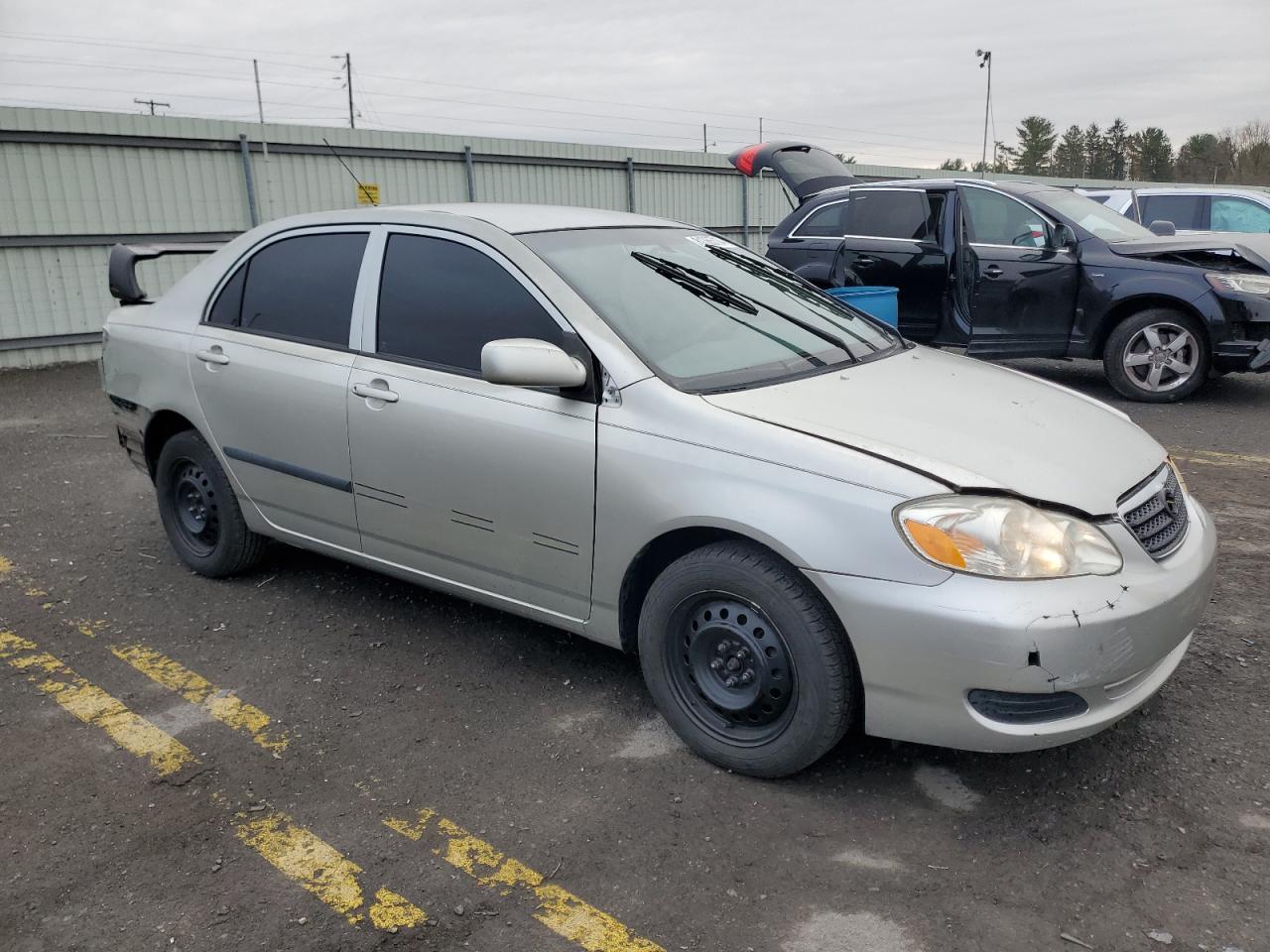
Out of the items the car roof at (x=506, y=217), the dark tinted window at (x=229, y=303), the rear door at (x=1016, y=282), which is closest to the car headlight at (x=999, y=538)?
the car roof at (x=506, y=217)

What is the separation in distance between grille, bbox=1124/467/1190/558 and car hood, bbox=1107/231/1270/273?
5.62 meters

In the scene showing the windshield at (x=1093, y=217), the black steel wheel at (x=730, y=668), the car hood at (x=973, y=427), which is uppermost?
the windshield at (x=1093, y=217)

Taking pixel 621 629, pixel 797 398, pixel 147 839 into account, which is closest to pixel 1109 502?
pixel 797 398

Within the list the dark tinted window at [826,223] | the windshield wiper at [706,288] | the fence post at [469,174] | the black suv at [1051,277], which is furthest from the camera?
the fence post at [469,174]

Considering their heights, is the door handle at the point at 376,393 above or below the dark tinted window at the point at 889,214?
below

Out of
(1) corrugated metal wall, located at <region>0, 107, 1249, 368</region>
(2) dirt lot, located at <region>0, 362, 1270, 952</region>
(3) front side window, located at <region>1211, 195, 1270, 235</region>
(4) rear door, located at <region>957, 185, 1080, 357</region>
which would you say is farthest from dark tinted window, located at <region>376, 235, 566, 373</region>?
(3) front side window, located at <region>1211, 195, 1270, 235</region>

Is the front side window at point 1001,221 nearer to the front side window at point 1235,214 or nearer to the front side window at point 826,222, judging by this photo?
the front side window at point 826,222

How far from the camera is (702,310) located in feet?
11.5

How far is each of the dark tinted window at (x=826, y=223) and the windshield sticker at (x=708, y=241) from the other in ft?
17.3

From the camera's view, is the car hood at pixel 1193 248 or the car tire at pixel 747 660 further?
Result: the car hood at pixel 1193 248

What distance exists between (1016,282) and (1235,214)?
16.5 feet

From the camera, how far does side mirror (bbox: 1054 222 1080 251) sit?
26.9ft

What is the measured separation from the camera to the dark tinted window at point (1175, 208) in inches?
453

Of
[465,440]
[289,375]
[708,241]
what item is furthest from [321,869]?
[708,241]
